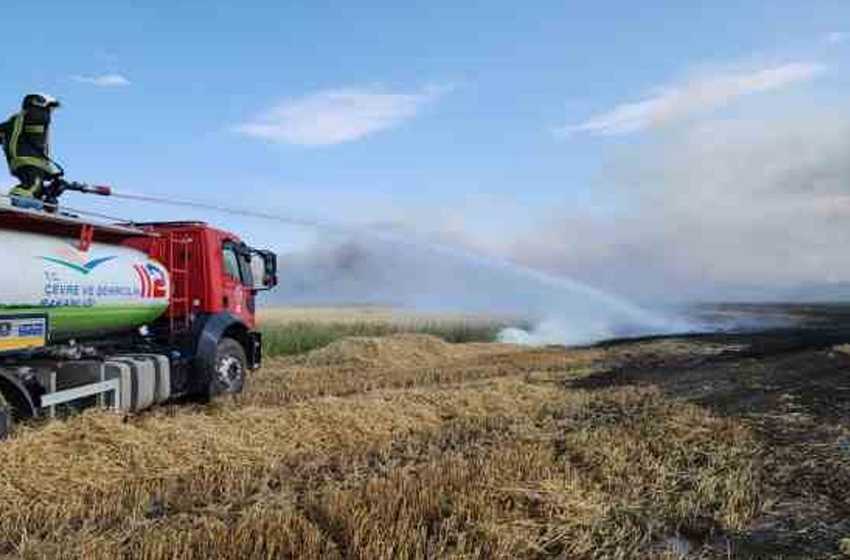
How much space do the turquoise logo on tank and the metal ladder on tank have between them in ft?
5.74

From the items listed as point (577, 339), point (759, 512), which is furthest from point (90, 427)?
point (577, 339)

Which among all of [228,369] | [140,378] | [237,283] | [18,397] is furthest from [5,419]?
[237,283]

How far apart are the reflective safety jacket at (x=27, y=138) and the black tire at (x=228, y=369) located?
4061 millimetres

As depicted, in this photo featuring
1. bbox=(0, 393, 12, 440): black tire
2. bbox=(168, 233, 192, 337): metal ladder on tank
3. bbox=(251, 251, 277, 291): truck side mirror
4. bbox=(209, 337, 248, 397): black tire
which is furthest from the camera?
bbox=(251, 251, 277, 291): truck side mirror

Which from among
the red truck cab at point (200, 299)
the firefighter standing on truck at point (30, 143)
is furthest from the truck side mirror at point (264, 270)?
the firefighter standing on truck at point (30, 143)

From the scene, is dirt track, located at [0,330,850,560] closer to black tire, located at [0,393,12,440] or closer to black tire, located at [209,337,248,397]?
black tire, located at [0,393,12,440]

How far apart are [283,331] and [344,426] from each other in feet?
68.4

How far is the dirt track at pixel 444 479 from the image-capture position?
217 inches

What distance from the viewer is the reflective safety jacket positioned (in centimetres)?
1023

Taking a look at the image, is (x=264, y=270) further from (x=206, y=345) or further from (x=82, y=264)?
(x=82, y=264)

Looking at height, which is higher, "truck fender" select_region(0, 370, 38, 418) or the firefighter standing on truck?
the firefighter standing on truck

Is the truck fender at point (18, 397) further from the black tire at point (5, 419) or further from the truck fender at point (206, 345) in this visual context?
the truck fender at point (206, 345)

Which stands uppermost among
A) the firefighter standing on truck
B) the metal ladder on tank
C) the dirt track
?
the firefighter standing on truck

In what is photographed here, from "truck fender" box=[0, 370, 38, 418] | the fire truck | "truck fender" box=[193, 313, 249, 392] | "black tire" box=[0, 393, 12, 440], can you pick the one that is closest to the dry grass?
"black tire" box=[0, 393, 12, 440]
